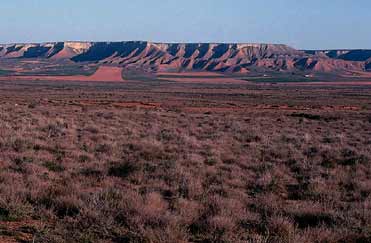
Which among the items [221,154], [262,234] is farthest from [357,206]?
[221,154]

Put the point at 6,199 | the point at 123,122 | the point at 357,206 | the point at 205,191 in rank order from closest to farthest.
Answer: the point at 6,199
the point at 357,206
the point at 205,191
the point at 123,122

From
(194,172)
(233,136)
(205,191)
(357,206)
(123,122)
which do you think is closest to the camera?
(357,206)

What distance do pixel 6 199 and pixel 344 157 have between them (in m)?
10.4

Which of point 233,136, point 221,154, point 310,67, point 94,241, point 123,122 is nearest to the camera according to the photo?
point 94,241

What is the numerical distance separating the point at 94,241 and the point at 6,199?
2.35 metres

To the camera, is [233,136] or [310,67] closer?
[233,136]

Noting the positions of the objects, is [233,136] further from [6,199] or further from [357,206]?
[6,199]

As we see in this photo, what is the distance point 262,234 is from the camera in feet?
26.0

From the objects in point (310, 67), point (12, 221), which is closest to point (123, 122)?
point (12, 221)

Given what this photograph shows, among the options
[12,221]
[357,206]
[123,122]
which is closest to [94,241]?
[12,221]

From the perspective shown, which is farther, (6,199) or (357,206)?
(357,206)

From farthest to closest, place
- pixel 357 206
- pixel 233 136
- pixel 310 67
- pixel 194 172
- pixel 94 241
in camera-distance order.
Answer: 1. pixel 310 67
2. pixel 233 136
3. pixel 194 172
4. pixel 357 206
5. pixel 94 241

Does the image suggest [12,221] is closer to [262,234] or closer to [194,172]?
[262,234]

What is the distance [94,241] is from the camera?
285 inches
